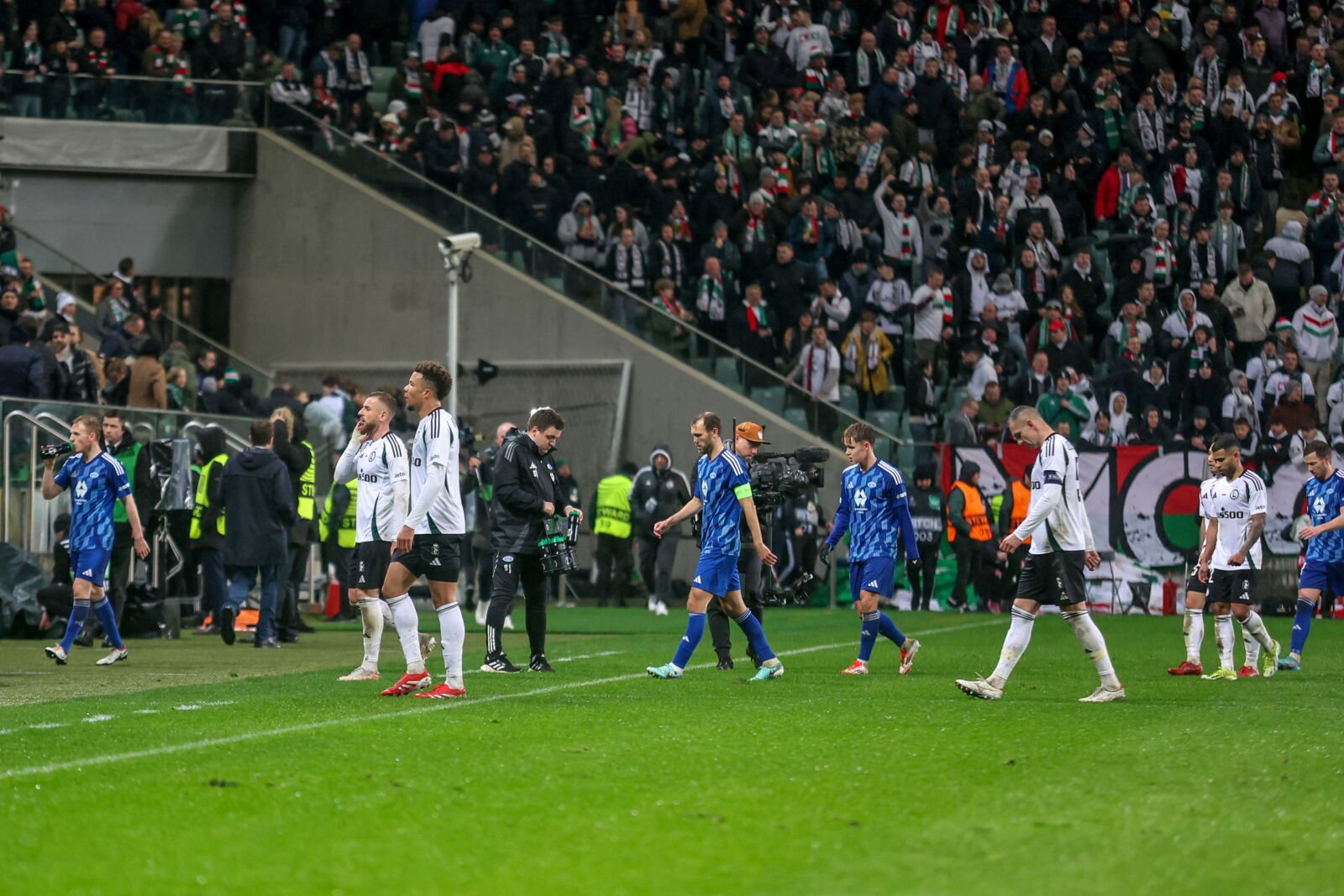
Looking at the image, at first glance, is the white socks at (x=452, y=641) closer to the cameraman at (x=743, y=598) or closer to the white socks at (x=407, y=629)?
the white socks at (x=407, y=629)

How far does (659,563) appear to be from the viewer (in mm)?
25609

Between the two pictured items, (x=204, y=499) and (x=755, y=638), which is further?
Result: (x=204, y=499)

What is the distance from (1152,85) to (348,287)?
48.5 feet

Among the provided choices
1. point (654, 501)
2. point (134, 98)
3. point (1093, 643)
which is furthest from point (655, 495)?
point (1093, 643)

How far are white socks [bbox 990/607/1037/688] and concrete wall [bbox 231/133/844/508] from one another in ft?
53.2

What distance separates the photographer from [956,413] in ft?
93.0

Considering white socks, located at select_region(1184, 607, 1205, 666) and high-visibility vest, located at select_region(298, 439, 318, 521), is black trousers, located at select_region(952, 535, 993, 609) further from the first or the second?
white socks, located at select_region(1184, 607, 1205, 666)

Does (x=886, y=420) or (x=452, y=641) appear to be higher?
(x=886, y=420)

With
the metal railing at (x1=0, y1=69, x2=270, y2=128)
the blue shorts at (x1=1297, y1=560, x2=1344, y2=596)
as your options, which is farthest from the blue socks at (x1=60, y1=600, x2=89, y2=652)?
the metal railing at (x1=0, y1=69, x2=270, y2=128)

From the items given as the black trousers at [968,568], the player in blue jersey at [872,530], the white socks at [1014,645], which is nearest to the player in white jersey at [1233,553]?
the player in blue jersey at [872,530]

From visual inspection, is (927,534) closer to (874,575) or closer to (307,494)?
(307,494)

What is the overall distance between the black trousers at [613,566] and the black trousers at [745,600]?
10.5 metres

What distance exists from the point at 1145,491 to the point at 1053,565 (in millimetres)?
15533

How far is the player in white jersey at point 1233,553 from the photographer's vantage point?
15500mm
